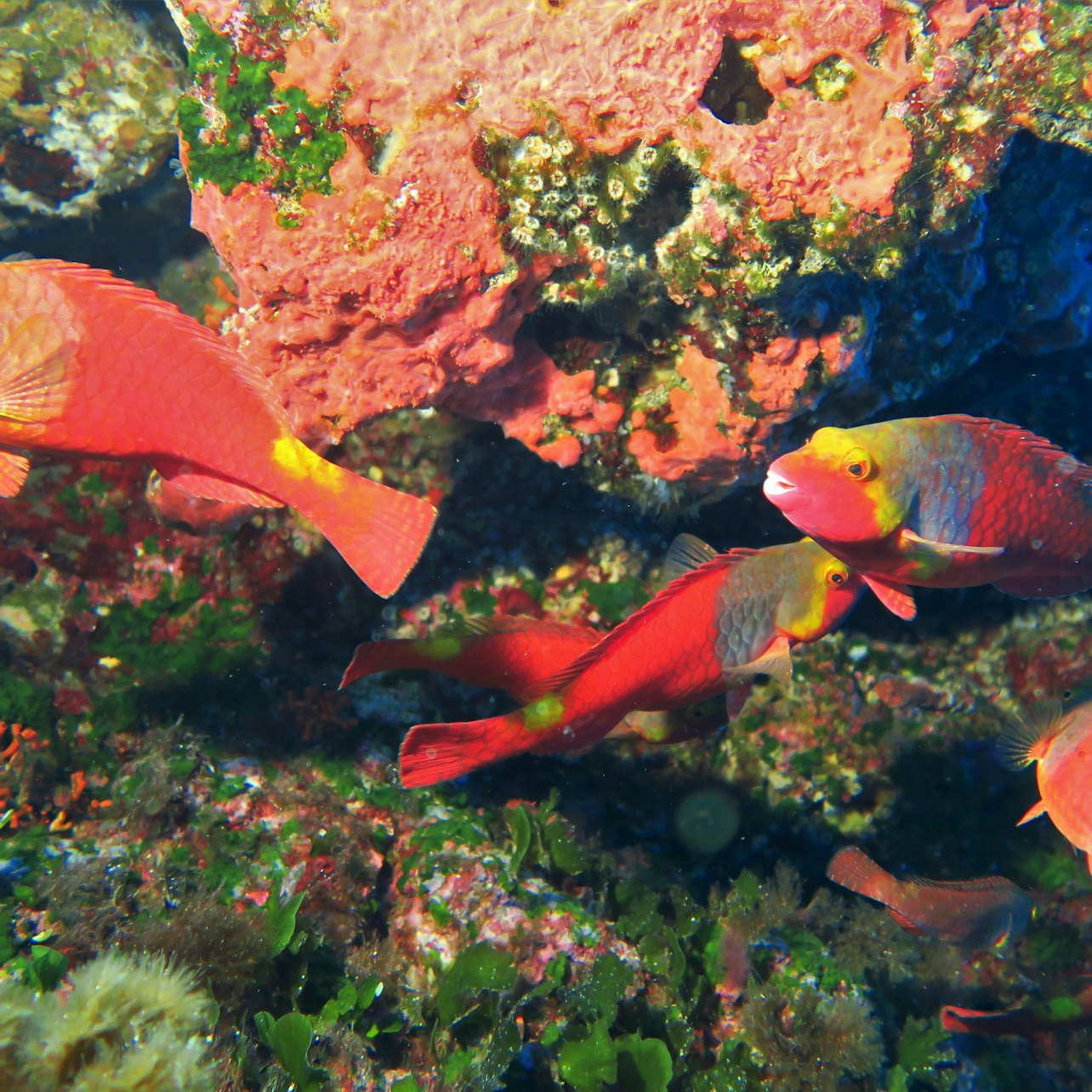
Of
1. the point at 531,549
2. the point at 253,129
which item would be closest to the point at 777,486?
the point at 531,549

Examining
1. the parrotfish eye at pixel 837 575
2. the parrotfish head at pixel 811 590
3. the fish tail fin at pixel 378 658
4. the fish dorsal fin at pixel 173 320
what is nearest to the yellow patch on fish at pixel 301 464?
the fish dorsal fin at pixel 173 320

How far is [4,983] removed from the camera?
2.48 metres

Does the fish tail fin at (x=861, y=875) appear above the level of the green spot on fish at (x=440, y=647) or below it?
below

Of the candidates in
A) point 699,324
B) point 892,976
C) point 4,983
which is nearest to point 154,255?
point 699,324

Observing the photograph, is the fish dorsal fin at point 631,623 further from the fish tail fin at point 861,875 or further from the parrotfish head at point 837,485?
the fish tail fin at point 861,875

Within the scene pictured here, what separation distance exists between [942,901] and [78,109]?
775cm

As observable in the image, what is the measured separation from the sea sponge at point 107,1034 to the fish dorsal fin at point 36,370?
2.05m

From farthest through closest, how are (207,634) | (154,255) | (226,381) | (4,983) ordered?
(154,255) < (207,634) < (226,381) < (4,983)

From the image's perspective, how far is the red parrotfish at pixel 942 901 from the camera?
4145 mm

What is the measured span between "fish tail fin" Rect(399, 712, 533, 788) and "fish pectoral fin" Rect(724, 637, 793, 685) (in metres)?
1.15

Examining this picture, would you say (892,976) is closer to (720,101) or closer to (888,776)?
(888,776)

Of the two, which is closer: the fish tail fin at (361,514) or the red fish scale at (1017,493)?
the fish tail fin at (361,514)

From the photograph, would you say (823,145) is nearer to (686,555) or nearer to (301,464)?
(686,555)

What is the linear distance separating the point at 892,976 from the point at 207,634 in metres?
4.86
